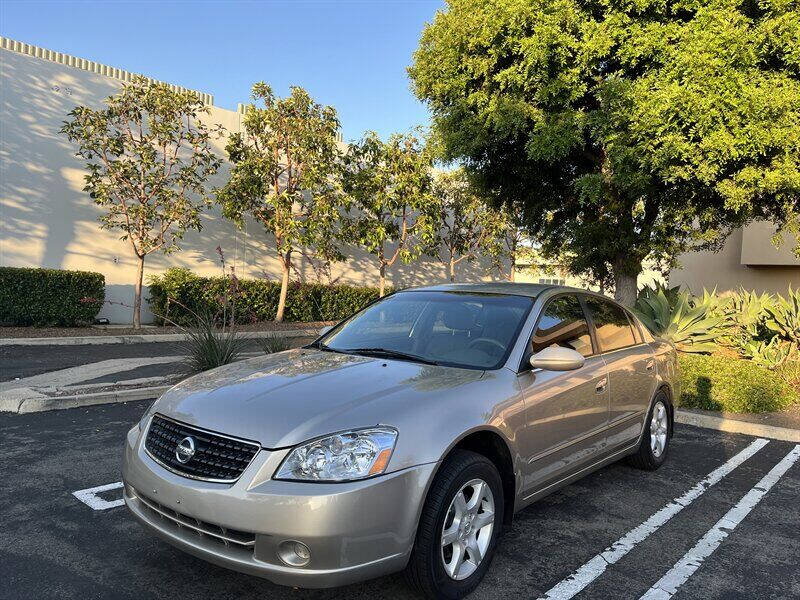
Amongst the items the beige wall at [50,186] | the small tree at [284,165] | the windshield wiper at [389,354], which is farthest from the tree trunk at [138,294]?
the windshield wiper at [389,354]

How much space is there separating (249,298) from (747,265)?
55.1 feet

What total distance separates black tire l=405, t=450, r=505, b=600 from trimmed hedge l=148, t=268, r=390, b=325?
1030 cm

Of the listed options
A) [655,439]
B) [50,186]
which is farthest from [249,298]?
[655,439]

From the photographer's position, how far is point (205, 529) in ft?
9.08

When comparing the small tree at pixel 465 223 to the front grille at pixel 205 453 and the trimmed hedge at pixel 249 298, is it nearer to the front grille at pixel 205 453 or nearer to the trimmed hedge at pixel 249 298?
the trimmed hedge at pixel 249 298

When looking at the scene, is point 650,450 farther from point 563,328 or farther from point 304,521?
point 304,521

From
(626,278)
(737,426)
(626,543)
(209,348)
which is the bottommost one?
(626,543)

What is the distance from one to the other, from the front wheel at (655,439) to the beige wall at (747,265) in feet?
51.9

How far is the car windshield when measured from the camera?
12.6ft

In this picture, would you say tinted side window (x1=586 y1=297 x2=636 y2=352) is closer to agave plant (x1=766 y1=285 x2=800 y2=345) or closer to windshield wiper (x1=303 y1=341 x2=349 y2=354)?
windshield wiper (x1=303 y1=341 x2=349 y2=354)

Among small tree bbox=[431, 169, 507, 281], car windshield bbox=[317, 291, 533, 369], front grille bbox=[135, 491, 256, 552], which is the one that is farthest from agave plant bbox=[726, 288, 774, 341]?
small tree bbox=[431, 169, 507, 281]

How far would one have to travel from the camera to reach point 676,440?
664 centimetres

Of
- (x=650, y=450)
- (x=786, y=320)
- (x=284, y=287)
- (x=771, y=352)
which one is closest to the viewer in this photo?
(x=650, y=450)

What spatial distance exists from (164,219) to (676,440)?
39.1 feet
